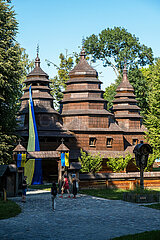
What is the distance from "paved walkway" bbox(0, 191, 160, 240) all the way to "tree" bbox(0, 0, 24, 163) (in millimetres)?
9379

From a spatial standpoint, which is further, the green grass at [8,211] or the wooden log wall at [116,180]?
the wooden log wall at [116,180]

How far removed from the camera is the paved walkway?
1404cm

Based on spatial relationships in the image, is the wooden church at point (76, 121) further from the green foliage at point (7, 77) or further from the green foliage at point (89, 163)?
the green foliage at point (7, 77)

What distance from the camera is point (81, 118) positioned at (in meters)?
45.8

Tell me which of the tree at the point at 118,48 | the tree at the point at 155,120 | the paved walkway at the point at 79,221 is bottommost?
the paved walkway at the point at 79,221

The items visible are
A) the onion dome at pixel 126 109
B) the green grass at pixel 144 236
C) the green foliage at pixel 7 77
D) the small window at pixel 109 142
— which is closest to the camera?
the green grass at pixel 144 236

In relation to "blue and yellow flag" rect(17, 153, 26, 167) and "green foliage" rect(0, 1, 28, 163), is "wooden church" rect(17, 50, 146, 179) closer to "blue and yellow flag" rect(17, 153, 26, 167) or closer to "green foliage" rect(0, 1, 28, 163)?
"green foliage" rect(0, 1, 28, 163)

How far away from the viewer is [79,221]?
1697 centimetres

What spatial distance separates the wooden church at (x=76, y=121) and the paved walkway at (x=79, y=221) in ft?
63.4

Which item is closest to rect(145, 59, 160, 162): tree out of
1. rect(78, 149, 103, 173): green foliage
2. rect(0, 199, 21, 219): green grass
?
rect(78, 149, 103, 173): green foliage

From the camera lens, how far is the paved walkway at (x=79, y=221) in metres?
14.0

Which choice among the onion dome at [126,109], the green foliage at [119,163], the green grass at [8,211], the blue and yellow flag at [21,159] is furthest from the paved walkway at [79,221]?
the onion dome at [126,109]

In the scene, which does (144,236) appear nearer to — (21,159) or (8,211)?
(8,211)

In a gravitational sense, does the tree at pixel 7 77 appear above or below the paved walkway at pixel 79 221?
above
